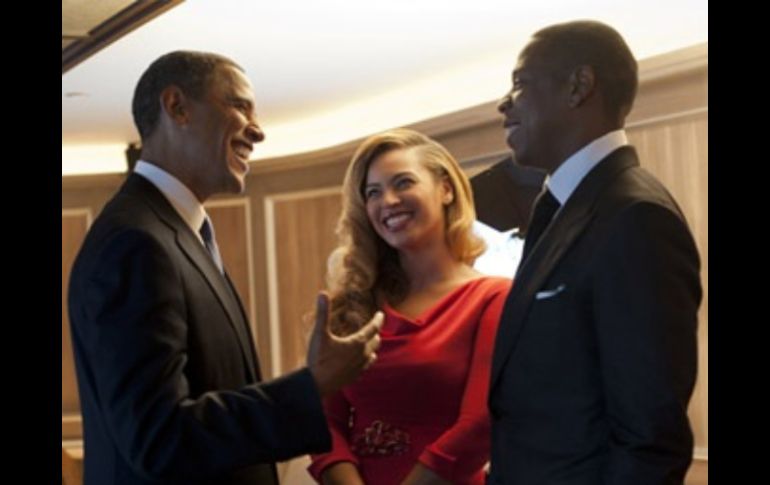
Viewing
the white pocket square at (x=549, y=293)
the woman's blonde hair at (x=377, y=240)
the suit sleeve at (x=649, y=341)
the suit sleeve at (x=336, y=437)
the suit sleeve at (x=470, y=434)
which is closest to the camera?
the suit sleeve at (x=649, y=341)

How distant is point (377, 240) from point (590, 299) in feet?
3.02

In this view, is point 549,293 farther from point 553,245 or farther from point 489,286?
point 489,286

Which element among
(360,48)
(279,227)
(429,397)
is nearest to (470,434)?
(429,397)

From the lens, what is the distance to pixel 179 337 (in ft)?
4.94

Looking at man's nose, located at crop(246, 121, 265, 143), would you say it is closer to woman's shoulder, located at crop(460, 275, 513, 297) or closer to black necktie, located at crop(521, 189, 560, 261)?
black necktie, located at crop(521, 189, 560, 261)

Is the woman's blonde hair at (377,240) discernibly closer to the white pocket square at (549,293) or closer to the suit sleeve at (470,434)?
the suit sleeve at (470,434)

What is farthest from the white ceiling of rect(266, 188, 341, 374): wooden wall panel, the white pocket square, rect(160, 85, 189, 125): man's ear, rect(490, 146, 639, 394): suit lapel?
the white pocket square

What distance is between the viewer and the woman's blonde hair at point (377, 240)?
7.59 feet

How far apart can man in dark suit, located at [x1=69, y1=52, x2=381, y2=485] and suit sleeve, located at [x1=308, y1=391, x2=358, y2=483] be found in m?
0.43

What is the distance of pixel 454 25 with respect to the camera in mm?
4117

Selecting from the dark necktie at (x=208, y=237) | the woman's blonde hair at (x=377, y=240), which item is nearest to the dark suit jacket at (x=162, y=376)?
the dark necktie at (x=208, y=237)

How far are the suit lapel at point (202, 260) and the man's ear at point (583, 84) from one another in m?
0.62

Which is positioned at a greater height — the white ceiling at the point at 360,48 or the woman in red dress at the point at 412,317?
the white ceiling at the point at 360,48
